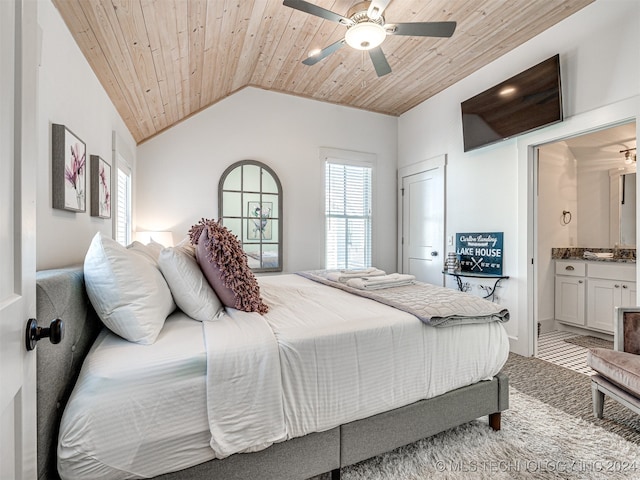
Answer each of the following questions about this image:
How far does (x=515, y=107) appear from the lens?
10.1 feet

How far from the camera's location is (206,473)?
46.3 inches

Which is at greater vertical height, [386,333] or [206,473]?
[386,333]

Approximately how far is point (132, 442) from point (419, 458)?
1.36 meters

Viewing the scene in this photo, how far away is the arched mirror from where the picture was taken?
3.96m

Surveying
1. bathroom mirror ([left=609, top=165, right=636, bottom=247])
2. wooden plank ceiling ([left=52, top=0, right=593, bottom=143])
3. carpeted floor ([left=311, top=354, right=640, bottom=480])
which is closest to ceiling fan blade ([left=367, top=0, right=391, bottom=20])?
→ wooden plank ceiling ([left=52, top=0, right=593, bottom=143])

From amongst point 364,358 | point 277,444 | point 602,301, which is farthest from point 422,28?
point 602,301

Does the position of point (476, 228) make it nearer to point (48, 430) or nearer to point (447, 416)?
point (447, 416)

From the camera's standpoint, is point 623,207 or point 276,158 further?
point 276,158

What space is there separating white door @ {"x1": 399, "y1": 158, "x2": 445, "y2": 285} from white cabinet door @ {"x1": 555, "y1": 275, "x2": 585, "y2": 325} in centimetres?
145

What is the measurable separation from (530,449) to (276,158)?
3750 millimetres

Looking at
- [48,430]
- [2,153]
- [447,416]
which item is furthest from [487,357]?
[2,153]

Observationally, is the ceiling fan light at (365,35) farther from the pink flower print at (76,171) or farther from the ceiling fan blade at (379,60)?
the pink flower print at (76,171)

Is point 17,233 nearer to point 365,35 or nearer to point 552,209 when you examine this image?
point 365,35

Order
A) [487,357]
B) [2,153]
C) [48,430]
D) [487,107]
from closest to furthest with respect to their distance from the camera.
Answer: [2,153], [48,430], [487,357], [487,107]
